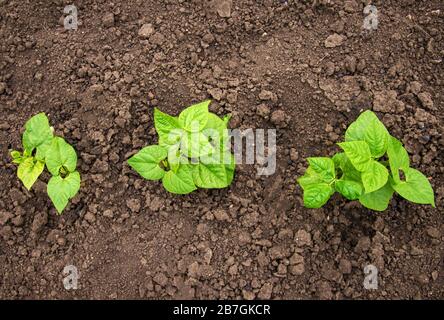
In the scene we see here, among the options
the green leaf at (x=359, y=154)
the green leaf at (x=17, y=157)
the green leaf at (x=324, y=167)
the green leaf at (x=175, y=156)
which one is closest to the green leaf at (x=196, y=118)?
the green leaf at (x=175, y=156)

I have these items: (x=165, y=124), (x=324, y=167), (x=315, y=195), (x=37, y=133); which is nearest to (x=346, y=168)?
(x=324, y=167)

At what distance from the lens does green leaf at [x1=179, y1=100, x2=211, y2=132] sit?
2.36 m

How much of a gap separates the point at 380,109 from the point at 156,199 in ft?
Answer: 4.32

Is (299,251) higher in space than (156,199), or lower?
lower

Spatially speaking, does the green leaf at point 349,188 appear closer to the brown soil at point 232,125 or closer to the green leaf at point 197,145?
the brown soil at point 232,125

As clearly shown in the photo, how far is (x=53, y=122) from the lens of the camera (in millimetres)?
2812

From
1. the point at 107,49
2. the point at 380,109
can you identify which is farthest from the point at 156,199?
the point at 380,109

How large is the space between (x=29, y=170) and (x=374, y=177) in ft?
5.64

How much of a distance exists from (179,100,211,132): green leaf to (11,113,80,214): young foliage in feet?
2.06

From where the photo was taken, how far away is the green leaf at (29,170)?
8.25 feet

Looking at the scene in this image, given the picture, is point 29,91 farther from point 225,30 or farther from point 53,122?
point 225,30

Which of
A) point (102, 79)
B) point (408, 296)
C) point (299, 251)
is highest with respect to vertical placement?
point (102, 79)

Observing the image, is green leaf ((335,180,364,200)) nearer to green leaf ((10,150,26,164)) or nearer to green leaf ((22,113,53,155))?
green leaf ((22,113,53,155))

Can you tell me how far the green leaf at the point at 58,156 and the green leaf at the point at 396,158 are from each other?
157cm
